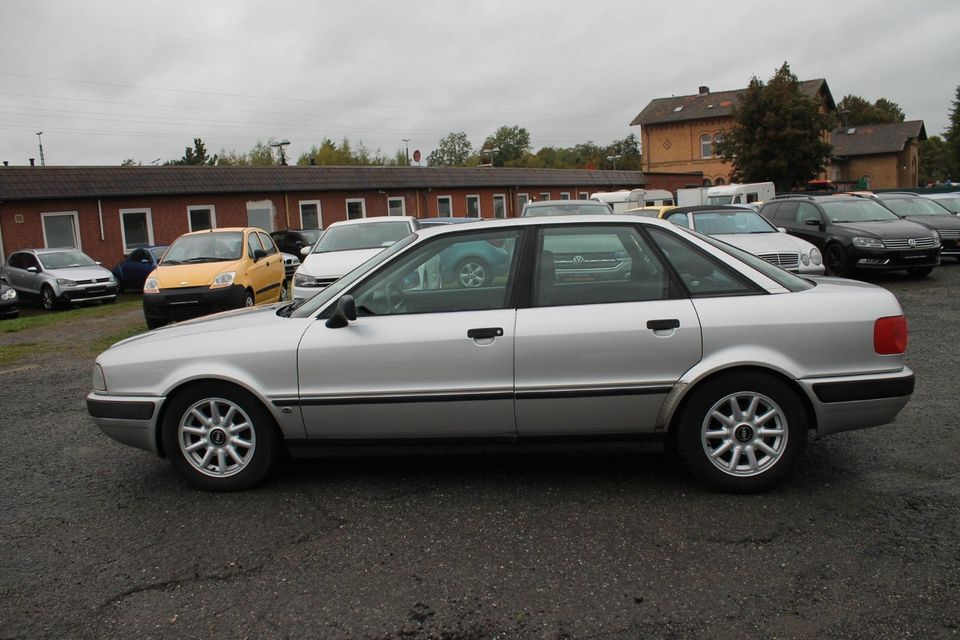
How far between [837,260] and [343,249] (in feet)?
31.1

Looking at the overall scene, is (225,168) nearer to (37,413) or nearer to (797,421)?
(37,413)

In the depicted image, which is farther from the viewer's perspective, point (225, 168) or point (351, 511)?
point (225, 168)

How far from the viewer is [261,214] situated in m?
34.1

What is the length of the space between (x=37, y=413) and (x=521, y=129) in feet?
418

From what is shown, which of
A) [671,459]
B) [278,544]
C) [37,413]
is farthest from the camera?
[37,413]

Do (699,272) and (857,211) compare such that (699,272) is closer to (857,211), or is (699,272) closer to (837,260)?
(837,260)

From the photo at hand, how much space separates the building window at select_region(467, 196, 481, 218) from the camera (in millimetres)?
42406

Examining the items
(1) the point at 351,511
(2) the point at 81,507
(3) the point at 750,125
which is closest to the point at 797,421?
(1) the point at 351,511

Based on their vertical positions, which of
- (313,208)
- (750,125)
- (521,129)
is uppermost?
(521,129)

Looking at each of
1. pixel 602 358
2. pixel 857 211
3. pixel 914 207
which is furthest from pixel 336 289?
pixel 914 207

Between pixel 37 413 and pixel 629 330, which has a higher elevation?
pixel 629 330

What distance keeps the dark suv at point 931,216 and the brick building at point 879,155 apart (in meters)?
55.2

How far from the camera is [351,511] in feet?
14.8

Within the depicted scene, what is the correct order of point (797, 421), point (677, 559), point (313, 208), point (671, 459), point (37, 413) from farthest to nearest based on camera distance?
point (313, 208) → point (37, 413) → point (671, 459) → point (797, 421) → point (677, 559)
